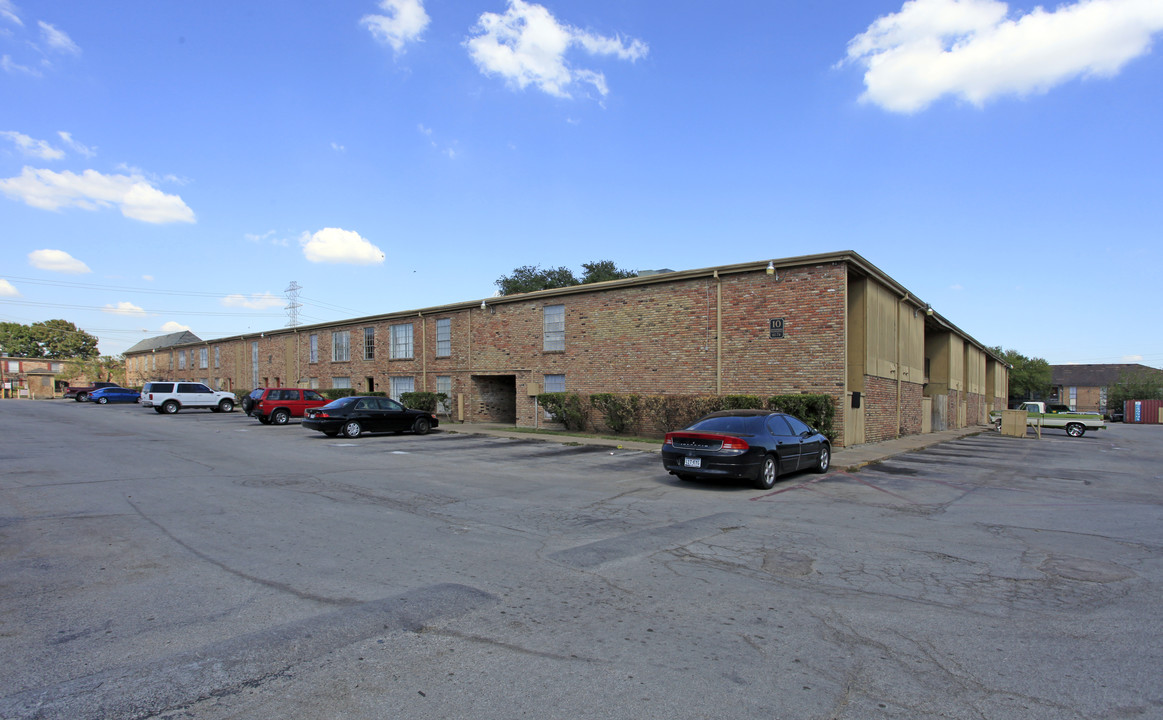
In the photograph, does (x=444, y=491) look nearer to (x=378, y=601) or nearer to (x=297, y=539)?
(x=297, y=539)

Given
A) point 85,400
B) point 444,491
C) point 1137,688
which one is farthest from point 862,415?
point 85,400

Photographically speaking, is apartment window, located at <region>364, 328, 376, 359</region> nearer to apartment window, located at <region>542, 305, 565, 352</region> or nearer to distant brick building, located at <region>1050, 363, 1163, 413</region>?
apartment window, located at <region>542, 305, 565, 352</region>

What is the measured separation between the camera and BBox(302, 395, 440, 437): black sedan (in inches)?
808

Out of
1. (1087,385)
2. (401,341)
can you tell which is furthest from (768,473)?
(1087,385)

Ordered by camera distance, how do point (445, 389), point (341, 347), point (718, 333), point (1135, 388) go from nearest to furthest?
point (718, 333) → point (445, 389) → point (341, 347) → point (1135, 388)

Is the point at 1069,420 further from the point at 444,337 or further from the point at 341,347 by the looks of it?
the point at 341,347

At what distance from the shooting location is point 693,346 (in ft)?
68.0

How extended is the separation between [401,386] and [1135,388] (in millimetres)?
80765

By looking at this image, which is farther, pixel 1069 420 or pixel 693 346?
pixel 1069 420

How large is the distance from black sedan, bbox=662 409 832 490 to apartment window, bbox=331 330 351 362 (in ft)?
98.3

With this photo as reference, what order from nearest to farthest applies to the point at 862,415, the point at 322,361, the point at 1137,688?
1. the point at 1137,688
2. the point at 862,415
3. the point at 322,361

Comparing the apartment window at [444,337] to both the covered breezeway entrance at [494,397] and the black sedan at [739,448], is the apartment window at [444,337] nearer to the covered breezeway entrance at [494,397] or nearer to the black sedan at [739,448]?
the covered breezeway entrance at [494,397]

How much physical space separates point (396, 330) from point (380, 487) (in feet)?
79.5

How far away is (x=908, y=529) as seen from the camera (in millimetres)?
7816
